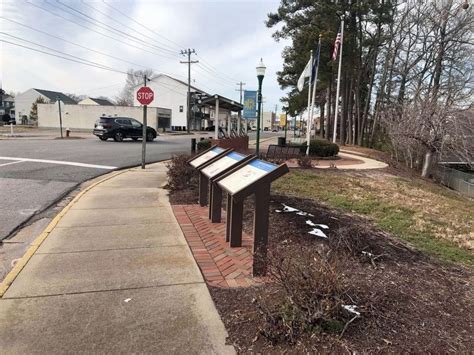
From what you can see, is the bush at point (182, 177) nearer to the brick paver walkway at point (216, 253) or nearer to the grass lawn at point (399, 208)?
the grass lawn at point (399, 208)

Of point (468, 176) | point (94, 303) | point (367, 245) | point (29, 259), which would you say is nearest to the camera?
point (94, 303)

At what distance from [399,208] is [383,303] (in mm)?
5383

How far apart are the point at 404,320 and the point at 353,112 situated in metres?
34.8

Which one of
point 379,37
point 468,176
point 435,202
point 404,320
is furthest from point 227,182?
point 379,37

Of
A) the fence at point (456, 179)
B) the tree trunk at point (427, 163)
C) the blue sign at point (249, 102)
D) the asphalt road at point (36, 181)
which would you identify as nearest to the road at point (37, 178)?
the asphalt road at point (36, 181)

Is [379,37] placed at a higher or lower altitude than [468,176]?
higher

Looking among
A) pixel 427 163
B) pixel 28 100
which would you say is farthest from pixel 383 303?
pixel 28 100

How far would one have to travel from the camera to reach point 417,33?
30625 millimetres

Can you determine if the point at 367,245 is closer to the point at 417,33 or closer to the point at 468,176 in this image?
the point at 468,176

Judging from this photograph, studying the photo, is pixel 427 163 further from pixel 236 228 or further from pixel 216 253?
pixel 216 253

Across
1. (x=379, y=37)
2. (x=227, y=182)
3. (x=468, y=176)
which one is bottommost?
(x=468, y=176)

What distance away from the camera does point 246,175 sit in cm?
416

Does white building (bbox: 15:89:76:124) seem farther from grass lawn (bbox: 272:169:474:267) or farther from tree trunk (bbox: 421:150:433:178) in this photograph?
grass lawn (bbox: 272:169:474:267)

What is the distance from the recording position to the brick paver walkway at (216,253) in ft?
12.7
